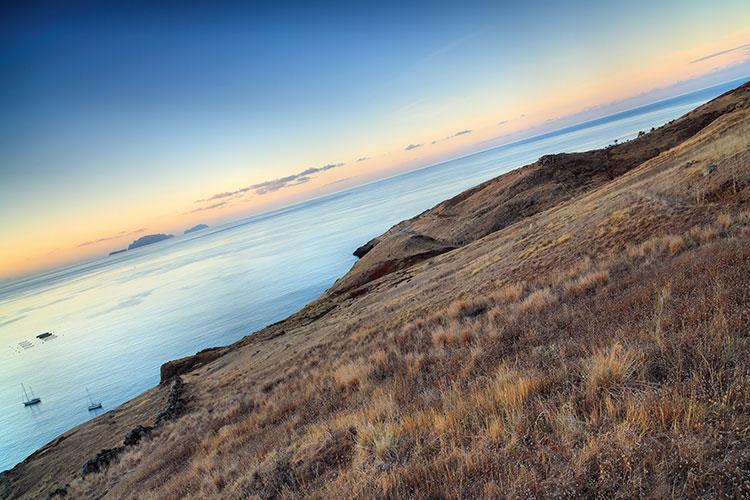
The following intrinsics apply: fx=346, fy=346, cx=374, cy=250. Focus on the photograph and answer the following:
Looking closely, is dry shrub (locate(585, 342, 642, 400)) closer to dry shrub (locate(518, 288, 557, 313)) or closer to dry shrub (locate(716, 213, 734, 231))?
dry shrub (locate(518, 288, 557, 313))

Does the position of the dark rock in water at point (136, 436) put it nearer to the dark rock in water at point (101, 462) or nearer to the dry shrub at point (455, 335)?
the dark rock in water at point (101, 462)

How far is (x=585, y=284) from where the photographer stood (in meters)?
8.79

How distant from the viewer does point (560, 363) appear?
521 centimetres

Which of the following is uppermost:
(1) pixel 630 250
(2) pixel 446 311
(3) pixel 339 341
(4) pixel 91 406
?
(1) pixel 630 250

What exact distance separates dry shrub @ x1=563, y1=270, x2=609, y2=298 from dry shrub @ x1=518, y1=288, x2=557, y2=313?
37 centimetres

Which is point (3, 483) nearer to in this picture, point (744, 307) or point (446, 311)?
point (446, 311)

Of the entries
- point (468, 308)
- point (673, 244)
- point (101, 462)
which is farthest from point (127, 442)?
point (673, 244)

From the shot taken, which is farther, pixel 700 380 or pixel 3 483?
pixel 3 483

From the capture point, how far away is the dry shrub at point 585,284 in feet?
28.2

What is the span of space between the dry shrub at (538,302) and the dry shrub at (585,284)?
1.22 ft

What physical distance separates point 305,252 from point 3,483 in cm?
6808

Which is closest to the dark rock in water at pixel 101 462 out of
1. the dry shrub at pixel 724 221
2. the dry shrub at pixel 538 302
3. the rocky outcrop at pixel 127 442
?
the rocky outcrop at pixel 127 442

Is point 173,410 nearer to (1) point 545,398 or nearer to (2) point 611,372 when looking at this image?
(1) point 545,398

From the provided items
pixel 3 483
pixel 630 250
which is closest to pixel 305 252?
pixel 3 483
